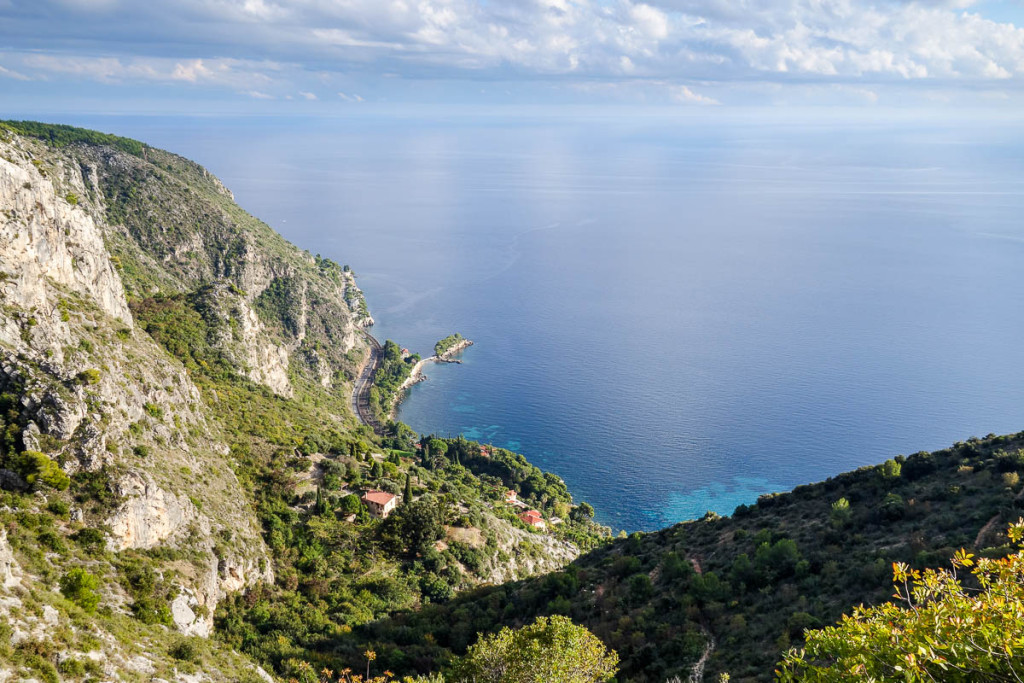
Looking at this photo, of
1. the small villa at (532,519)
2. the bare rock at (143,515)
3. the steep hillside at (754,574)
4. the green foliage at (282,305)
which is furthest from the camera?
the green foliage at (282,305)

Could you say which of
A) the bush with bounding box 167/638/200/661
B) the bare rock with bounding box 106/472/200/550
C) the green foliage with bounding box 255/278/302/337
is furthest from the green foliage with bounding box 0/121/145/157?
the bush with bounding box 167/638/200/661

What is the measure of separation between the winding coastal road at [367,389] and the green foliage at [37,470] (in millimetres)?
60852

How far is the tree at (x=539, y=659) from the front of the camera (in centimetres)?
2169

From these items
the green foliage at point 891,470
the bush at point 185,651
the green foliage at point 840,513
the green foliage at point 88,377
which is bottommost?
the bush at point 185,651

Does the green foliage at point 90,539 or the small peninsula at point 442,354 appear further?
the small peninsula at point 442,354

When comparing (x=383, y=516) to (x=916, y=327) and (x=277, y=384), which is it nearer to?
(x=277, y=384)

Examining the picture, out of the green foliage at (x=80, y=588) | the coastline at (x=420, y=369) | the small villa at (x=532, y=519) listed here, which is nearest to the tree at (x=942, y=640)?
the green foliage at (x=80, y=588)

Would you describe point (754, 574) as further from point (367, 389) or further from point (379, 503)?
point (367, 389)

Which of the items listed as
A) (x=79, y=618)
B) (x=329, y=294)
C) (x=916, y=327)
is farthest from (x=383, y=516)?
(x=916, y=327)

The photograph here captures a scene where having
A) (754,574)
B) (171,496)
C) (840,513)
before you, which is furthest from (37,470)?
(840,513)

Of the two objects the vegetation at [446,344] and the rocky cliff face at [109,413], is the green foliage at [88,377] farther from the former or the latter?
the vegetation at [446,344]

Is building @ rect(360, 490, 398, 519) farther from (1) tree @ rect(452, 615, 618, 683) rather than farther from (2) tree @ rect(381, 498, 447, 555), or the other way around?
(1) tree @ rect(452, 615, 618, 683)

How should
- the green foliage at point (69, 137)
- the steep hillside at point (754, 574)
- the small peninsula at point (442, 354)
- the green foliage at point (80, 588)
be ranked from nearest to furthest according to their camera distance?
the steep hillside at point (754, 574)
the green foliage at point (80, 588)
the green foliage at point (69, 137)
the small peninsula at point (442, 354)

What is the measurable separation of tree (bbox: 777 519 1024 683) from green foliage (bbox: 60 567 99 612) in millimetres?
26903
